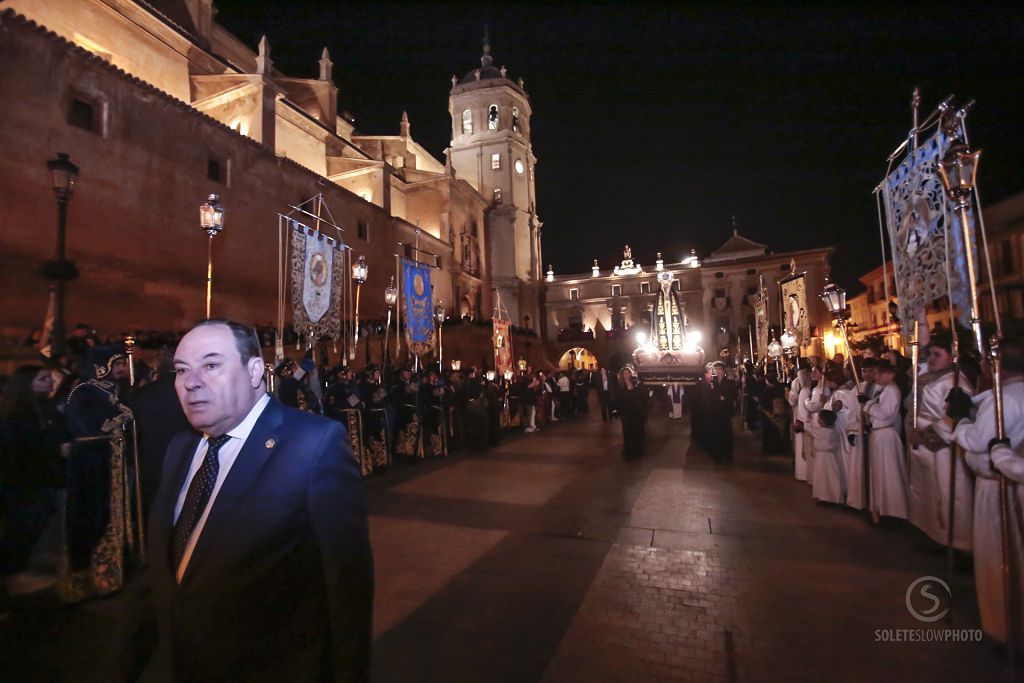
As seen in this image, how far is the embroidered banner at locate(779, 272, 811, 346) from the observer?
9.77 metres

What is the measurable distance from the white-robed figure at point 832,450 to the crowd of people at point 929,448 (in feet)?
0.04

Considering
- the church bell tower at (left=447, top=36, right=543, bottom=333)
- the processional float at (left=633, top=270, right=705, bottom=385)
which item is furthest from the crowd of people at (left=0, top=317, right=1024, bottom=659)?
the church bell tower at (left=447, top=36, right=543, bottom=333)

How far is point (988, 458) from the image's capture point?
3391 millimetres

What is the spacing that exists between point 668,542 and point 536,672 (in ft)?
8.84

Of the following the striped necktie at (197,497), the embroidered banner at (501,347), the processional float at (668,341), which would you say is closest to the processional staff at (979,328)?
the striped necktie at (197,497)

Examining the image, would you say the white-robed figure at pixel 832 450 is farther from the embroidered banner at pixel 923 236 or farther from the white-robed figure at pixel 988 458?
the white-robed figure at pixel 988 458

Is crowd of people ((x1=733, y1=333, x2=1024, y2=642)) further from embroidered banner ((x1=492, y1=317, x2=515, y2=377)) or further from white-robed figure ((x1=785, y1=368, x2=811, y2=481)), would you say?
embroidered banner ((x1=492, y1=317, x2=515, y2=377))

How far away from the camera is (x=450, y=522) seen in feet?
19.6

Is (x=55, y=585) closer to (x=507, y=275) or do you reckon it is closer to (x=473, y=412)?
(x=473, y=412)

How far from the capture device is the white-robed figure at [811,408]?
703cm

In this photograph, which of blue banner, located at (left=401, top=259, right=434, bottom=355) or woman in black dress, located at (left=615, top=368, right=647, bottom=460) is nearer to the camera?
woman in black dress, located at (left=615, top=368, right=647, bottom=460)

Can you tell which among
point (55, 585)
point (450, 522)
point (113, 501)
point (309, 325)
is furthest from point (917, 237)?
point (309, 325)

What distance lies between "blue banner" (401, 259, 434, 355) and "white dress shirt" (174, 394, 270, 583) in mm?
11929

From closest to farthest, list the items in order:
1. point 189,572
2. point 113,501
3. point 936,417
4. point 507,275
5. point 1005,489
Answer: point 189,572, point 1005,489, point 936,417, point 113,501, point 507,275
